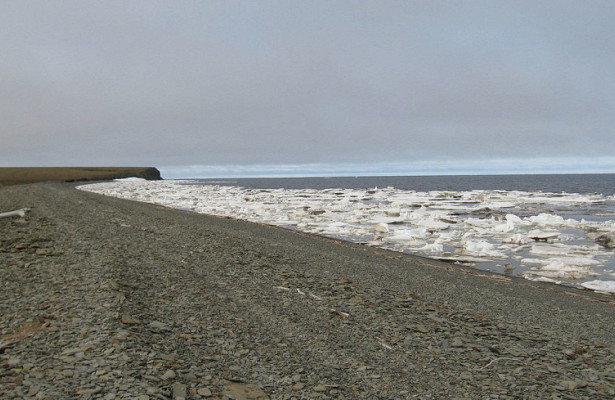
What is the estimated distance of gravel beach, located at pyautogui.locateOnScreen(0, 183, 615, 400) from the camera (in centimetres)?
389

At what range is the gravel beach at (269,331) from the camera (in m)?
3.89

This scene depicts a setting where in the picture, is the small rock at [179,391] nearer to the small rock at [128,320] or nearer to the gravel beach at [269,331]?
the gravel beach at [269,331]

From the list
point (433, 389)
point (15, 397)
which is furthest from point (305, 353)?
point (15, 397)

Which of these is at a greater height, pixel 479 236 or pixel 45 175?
pixel 45 175

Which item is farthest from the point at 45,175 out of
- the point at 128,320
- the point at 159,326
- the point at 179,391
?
the point at 179,391

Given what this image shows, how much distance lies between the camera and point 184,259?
27.9ft

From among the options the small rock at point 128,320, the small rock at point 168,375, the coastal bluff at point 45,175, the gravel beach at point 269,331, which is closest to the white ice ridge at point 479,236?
the gravel beach at point 269,331

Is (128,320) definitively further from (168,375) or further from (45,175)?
(45,175)

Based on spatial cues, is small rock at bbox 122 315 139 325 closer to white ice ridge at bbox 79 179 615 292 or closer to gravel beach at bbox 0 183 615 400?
gravel beach at bbox 0 183 615 400

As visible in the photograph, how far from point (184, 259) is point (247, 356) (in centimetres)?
444

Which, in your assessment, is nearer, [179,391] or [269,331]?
[179,391]

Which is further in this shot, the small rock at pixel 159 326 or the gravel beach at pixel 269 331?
the small rock at pixel 159 326

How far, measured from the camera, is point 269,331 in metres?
5.18

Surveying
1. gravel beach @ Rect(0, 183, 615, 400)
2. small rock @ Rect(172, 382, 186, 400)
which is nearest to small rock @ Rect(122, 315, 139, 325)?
gravel beach @ Rect(0, 183, 615, 400)
